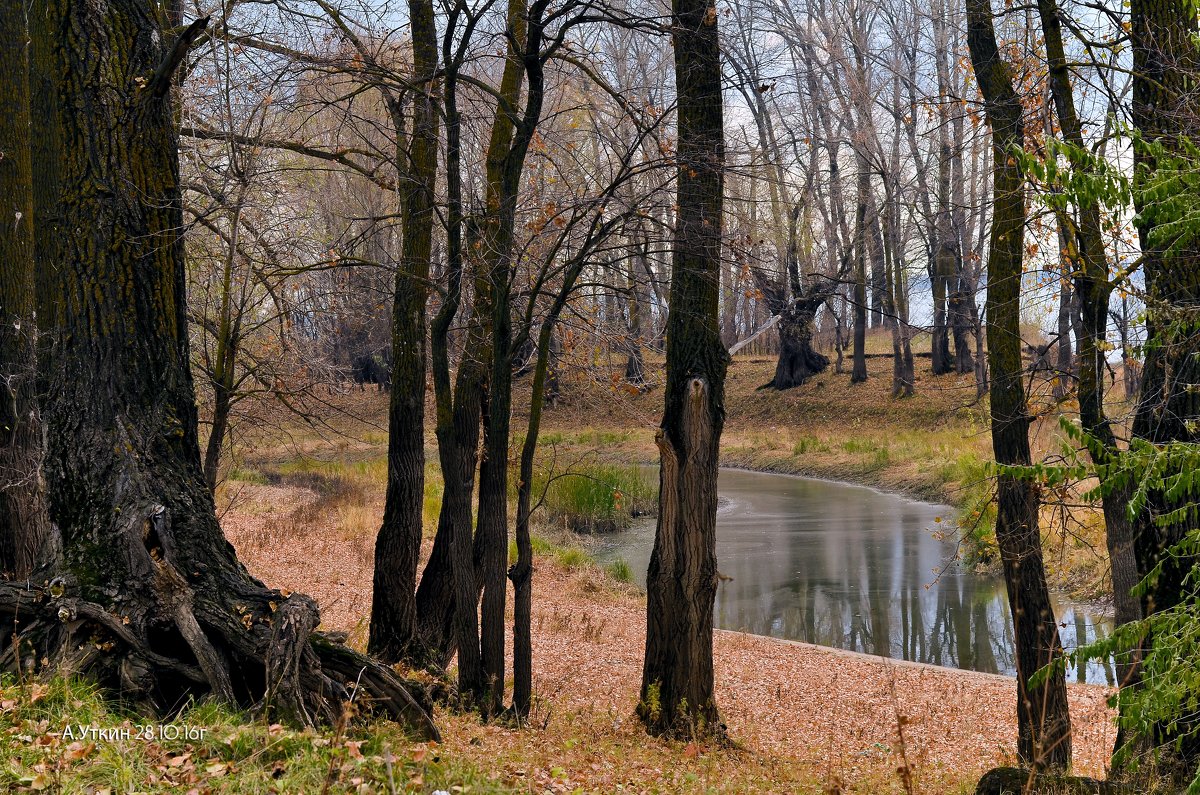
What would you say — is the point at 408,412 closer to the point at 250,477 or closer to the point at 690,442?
the point at 690,442

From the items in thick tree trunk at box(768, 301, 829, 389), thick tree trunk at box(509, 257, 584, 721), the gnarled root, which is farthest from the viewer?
thick tree trunk at box(768, 301, 829, 389)

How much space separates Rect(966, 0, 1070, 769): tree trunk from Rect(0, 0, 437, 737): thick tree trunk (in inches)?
184

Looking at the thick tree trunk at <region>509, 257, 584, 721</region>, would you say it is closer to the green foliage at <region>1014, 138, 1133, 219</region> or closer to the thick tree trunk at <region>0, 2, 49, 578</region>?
the thick tree trunk at <region>0, 2, 49, 578</region>

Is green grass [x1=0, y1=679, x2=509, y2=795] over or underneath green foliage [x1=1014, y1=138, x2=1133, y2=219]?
underneath

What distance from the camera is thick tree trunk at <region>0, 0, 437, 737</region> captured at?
4664 mm

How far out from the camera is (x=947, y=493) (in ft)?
75.5

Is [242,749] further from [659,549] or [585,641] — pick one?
[585,641]

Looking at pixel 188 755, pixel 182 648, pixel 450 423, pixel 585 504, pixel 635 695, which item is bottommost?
pixel 635 695

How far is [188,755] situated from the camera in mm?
3891

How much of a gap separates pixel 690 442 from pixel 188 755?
4.70 m

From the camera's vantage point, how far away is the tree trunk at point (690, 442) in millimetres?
7766

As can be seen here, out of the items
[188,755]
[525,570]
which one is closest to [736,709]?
[525,570]

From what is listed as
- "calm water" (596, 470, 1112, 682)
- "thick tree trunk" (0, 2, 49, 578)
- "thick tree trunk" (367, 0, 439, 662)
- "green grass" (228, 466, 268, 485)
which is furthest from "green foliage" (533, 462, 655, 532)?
"thick tree trunk" (0, 2, 49, 578)

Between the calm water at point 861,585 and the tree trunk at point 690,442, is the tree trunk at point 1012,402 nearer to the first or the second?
the calm water at point 861,585
